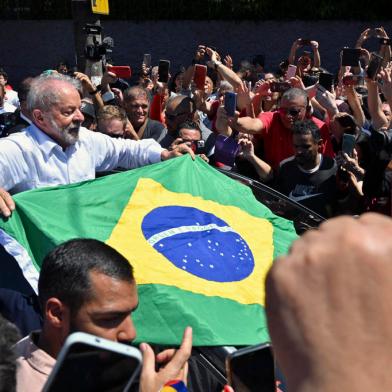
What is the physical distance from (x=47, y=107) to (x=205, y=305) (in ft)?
4.76

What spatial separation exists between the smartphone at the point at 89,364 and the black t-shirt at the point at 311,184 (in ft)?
11.4

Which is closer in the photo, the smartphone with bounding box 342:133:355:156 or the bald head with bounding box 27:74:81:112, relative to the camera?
the bald head with bounding box 27:74:81:112

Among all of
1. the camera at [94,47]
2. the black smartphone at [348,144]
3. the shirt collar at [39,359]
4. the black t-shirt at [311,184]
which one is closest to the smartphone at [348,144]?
the black smartphone at [348,144]

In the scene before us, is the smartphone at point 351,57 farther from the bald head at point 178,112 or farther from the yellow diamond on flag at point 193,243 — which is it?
the yellow diamond on flag at point 193,243

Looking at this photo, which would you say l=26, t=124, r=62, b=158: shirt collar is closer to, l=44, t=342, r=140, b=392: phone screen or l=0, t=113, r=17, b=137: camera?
l=0, t=113, r=17, b=137: camera

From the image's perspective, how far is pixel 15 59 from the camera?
21047 mm

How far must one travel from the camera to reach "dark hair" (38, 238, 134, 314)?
2145 millimetres

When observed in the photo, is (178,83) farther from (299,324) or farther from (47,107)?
(299,324)

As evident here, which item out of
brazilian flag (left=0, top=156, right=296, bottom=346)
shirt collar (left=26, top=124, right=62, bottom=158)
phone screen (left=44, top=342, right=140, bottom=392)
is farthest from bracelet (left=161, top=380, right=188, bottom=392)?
shirt collar (left=26, top=124, right=62, bottom=158)

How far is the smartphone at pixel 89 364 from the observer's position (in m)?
1.15

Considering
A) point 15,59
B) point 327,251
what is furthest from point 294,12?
point 327,251

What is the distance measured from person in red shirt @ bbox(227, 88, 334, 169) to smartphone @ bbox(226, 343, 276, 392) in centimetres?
387

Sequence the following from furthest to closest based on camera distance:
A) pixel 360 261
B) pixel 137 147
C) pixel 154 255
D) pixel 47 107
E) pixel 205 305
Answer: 1. pixel 137 147
2. pixel 47 107
3. pixel 154 255
4. pixel 205 305
5. pixel 360 261

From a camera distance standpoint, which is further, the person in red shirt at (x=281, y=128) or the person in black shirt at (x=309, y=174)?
the person in red shirt at (x=281, y=128)
